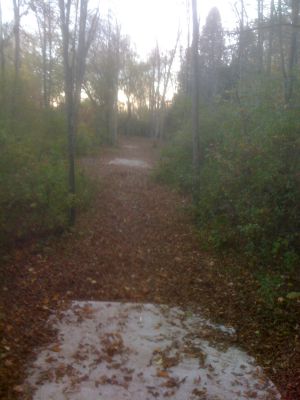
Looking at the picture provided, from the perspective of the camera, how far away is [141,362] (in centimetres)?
540

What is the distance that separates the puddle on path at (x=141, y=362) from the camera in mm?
4812

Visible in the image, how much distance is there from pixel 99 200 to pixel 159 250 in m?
4.62

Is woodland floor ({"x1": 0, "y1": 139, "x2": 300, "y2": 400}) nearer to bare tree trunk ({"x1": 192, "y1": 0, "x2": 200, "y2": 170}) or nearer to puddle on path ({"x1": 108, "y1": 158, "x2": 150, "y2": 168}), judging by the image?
bare tree trunk ({"x1": 192, "y1": 0, "x2": 200, "y2": 170})

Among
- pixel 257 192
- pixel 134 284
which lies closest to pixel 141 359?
pixel 134 284

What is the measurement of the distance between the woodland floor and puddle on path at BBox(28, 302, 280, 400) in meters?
0.24

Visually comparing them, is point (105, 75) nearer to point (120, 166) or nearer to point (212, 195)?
point (120, 166)

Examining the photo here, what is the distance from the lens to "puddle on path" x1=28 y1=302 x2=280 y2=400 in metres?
4.81

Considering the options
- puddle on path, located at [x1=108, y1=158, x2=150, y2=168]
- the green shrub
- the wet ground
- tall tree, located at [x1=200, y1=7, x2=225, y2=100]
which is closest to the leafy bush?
the wet ground

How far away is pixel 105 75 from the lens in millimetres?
31781

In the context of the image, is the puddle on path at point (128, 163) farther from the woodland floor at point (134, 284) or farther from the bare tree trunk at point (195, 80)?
the woodland floor at point (134, 284)

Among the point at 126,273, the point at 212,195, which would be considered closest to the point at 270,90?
the point at 212,195

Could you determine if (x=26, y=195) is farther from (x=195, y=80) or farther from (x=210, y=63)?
(x=210, y=63)

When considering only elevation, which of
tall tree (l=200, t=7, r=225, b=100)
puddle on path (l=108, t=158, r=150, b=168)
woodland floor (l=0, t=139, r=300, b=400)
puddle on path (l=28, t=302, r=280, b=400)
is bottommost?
puddle on path (l=28, t=302, r=280, b=400)

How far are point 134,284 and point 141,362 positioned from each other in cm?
270
